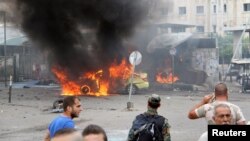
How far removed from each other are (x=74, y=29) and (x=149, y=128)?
24937 millimetres

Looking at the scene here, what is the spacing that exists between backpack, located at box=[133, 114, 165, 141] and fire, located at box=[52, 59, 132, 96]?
22.6 metres

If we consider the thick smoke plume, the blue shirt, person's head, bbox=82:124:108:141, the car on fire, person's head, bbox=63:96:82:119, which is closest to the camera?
person's head, bbox=82:124:108:141

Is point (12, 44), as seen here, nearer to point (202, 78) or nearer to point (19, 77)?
point (19, 77)

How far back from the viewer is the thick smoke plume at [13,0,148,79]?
30.8 metres

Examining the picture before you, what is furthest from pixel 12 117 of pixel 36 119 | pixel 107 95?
pixel 107 95

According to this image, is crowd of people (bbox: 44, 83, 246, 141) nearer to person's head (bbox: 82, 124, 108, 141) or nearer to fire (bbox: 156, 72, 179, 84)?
person's head (bbox: 82, 124, 108, 141)

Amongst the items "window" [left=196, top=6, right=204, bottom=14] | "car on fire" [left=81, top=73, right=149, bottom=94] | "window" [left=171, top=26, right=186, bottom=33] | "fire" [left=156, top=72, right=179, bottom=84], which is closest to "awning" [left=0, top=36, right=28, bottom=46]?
"fire" [left=156, top=72, right=179, bottom=84]

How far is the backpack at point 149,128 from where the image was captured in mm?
6547

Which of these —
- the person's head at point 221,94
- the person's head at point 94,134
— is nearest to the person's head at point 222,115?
the person's head at point 221,94

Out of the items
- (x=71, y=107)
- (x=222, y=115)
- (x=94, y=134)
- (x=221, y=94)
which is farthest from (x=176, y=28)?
(x=94, y=134)

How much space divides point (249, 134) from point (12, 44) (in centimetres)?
4519

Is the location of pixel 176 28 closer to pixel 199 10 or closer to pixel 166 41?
pixel 166 41

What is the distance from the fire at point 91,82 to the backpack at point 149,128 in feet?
74.3

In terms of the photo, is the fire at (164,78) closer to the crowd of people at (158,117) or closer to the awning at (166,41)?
the awning at (166,41)
